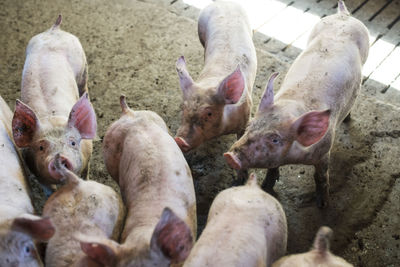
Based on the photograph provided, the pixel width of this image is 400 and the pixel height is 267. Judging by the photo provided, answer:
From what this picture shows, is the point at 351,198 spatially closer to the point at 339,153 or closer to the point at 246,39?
the point at 339,153

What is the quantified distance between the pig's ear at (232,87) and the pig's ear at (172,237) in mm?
1632

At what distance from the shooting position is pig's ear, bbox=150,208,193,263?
2412 millimetres

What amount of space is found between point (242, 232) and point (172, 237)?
59 cm

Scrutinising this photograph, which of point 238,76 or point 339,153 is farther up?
point 238,76

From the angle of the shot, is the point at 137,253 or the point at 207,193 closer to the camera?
the point at 137,253

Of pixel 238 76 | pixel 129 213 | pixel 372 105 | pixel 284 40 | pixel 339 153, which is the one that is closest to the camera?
pixel 129 213

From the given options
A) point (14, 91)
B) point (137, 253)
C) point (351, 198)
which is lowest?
point (351, 198)

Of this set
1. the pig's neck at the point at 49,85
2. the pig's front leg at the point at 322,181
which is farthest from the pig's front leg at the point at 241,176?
the pig's neck at the point at 49,85

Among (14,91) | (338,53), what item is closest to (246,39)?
(338,53)

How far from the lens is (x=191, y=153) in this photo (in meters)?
4.55

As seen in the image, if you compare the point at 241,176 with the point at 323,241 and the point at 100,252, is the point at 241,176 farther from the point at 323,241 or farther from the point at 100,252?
the point at 100,252

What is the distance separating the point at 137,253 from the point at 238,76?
5.76 ft

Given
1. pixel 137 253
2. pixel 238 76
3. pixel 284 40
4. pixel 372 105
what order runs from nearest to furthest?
pixel 137 253, pixel 238 76, pixel 372 105, pixel 284 40

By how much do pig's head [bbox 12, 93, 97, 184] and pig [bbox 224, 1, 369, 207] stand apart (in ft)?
3.72
